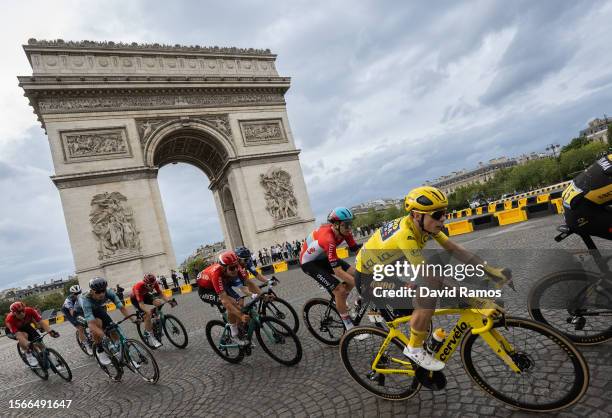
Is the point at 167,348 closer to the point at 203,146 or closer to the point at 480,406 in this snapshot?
the point at 480,406

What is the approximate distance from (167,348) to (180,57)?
22258mm

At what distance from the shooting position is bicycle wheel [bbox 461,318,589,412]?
7.77 feet

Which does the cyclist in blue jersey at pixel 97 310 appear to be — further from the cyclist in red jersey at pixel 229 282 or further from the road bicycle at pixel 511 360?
the road bicycle at pixel 511 360

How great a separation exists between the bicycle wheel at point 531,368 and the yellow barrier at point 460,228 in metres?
13.3

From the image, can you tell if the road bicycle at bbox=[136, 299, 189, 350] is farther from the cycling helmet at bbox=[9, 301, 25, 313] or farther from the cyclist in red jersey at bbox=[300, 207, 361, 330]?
the cyclist in red jersey at bbox=[300, 207, 361, 330]

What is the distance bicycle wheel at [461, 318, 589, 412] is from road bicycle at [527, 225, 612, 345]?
88 cm

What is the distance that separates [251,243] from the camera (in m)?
23.8

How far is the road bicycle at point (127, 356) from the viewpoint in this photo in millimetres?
4973

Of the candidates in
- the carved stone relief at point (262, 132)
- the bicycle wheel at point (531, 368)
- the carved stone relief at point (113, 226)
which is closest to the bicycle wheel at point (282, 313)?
the bicycle wheel at point (531, 368)

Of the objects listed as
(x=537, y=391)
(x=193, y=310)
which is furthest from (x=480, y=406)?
(x=193, y=310)

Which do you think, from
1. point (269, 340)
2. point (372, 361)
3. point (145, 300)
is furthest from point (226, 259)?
point (145, 300)

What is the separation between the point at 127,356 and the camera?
16.8ft

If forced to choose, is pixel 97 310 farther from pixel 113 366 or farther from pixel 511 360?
pixel 511 360

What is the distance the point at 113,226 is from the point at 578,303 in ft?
70.0
